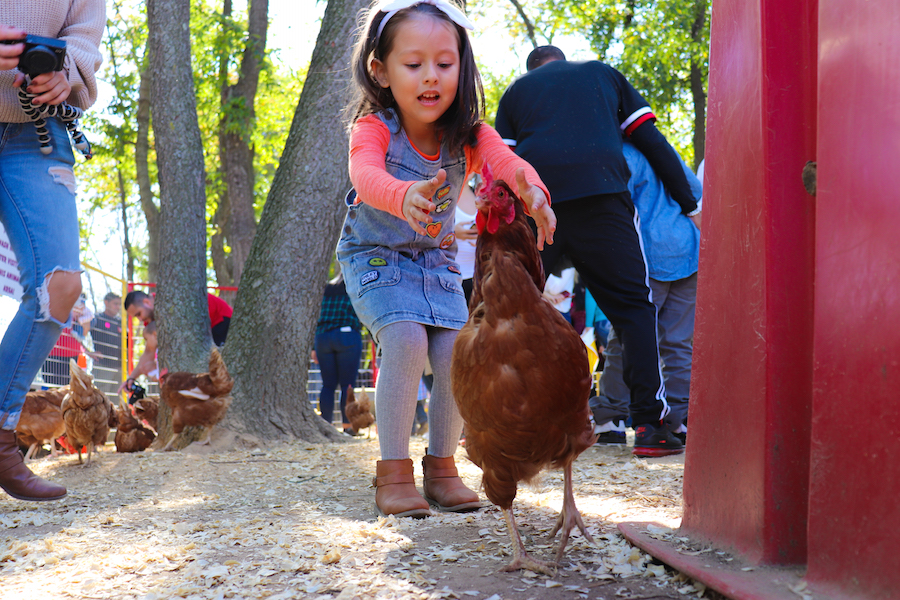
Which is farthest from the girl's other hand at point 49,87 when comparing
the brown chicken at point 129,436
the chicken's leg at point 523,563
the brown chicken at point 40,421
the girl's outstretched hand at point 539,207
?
the brown chicken at point 129,436

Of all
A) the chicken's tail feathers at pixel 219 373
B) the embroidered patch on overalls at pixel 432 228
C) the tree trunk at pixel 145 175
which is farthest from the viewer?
the tree trunk at pixel 145 175

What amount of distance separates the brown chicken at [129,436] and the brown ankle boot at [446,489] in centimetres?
424

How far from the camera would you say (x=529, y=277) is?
2264mm

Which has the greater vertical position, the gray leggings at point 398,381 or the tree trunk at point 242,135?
the tree trunk at point 242,135

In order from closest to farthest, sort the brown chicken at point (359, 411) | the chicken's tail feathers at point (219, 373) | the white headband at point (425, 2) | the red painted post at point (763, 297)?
the red painted post at point (763, 297), the white headband at point (425, 2), the chicken's tail feathers at point (219, 373), the brown chicken at point (359, 411)

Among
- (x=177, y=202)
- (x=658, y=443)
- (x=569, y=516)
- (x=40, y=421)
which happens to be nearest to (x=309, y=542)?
(x=569, y=516)

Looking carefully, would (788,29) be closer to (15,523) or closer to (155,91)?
(15,523)

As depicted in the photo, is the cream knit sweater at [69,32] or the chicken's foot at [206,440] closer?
the cream knit sweater at [69,32]

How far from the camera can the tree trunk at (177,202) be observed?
5.86m

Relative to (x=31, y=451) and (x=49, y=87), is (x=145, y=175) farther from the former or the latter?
(x=49, y=87)

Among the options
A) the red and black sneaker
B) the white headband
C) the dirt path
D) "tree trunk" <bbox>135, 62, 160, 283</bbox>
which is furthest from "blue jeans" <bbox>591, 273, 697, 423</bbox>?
"tree trunk" <bbox>135, 62, 160, 283</bbox>

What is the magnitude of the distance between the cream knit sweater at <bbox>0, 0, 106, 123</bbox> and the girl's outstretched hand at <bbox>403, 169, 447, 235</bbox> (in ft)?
5.83

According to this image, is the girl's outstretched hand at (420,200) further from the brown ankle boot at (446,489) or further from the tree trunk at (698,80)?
the tree trunk at (698,80)

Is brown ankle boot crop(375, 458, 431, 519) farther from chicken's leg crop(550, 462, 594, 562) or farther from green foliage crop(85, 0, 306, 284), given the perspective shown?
green foliage crop(85, 0, 306, 284)
